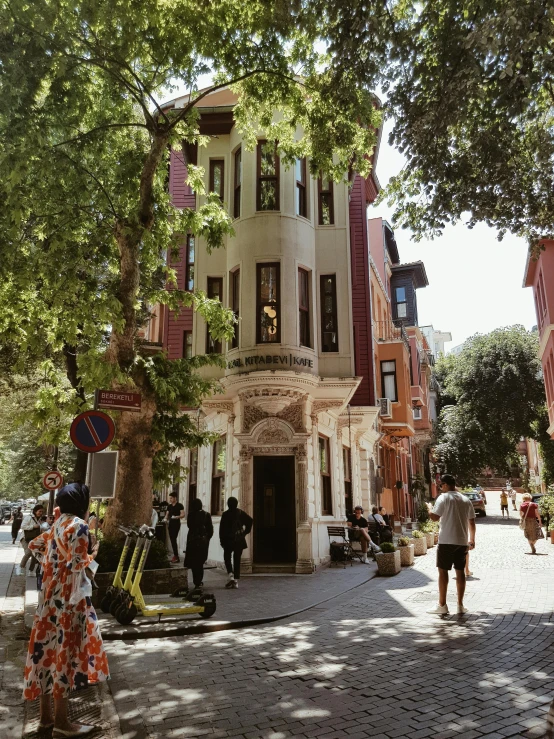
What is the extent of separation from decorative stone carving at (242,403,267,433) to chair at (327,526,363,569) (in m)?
3.89

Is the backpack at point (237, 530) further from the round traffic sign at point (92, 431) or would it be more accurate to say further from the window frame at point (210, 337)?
the window frame at point (210, 337)

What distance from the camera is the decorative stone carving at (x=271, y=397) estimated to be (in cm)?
1521

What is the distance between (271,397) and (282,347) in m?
1.35

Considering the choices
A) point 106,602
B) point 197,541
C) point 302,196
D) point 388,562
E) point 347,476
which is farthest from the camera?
point 347,476

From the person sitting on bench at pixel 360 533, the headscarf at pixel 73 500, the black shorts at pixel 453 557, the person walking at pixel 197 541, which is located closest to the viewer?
the headscarf at pixel 73 500

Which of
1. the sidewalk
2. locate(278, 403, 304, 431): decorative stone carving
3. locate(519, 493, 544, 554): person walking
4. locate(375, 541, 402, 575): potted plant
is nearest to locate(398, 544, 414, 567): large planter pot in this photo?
the sidewalk

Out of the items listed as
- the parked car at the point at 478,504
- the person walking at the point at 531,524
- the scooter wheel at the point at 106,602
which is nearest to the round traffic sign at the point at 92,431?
the scooter wheel at the point at 106,602

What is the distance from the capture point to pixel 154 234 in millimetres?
12484

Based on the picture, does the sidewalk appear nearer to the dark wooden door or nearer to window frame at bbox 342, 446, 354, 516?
the dark wooden door

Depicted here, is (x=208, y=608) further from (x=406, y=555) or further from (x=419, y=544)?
(x=419, y=544)

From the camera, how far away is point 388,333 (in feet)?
102

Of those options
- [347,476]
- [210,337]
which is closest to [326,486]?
[347,476]

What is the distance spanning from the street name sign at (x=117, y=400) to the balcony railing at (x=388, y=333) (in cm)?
1954

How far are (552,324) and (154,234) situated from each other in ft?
65.9
